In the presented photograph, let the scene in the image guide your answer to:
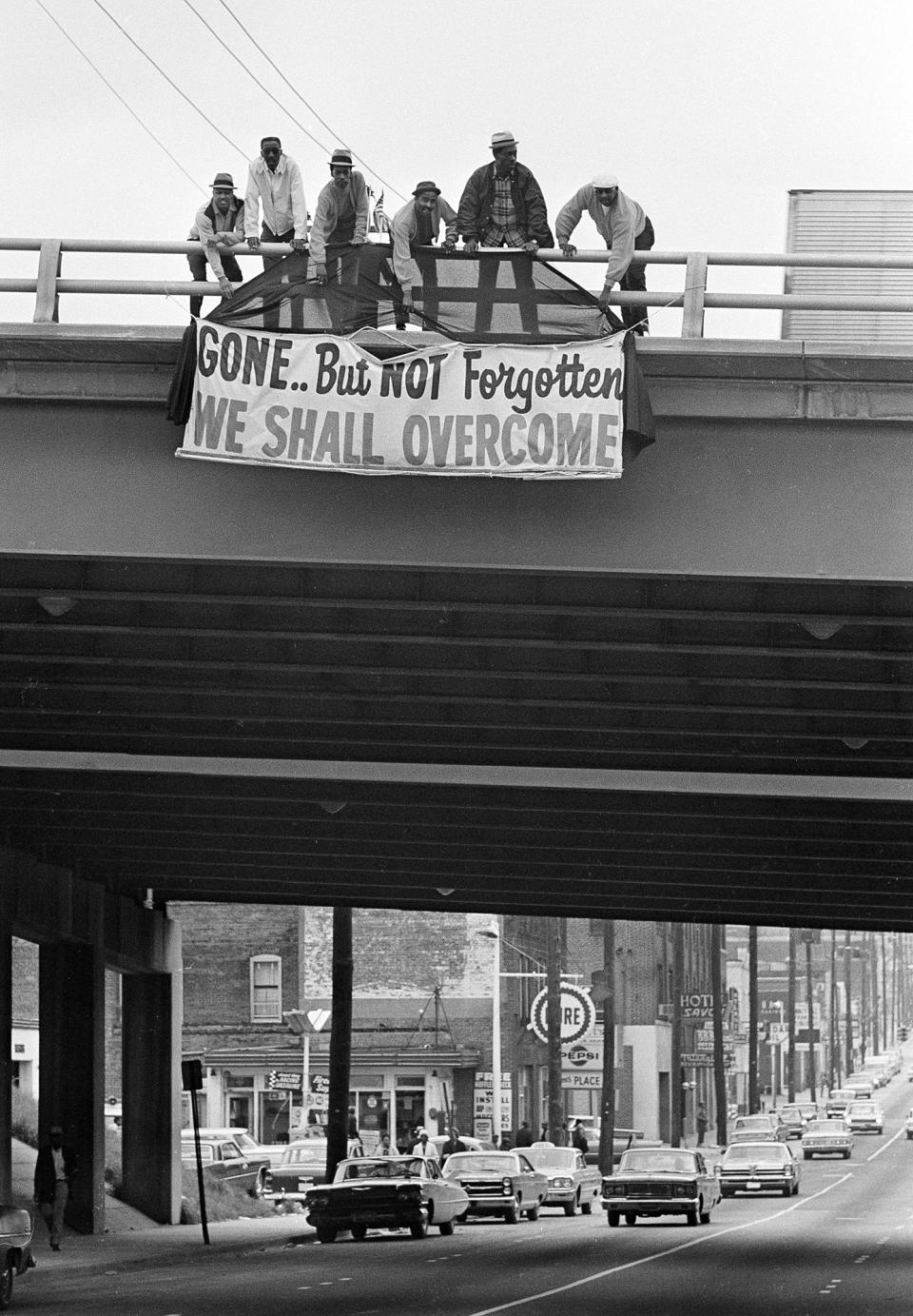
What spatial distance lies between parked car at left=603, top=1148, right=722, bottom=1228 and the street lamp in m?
24.9

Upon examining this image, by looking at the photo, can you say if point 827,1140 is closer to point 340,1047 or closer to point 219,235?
point 340,1047

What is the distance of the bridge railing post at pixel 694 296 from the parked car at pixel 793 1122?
75777 mm

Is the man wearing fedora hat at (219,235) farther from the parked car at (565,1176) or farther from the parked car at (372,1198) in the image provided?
the parked car at (565,1176)

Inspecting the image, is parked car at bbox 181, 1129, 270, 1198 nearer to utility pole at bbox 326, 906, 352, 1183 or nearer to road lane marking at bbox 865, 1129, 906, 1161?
utility pole at bbox 326, 906, 352, 1183

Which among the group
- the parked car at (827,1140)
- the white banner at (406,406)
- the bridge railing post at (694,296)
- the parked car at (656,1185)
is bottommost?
the parked car at (827,1140)

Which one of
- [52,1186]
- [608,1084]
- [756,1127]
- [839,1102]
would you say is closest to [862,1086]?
[839,1102]

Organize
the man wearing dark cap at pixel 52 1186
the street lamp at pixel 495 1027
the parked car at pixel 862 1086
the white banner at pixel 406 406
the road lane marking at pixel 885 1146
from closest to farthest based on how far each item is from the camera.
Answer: the white banner at pixel 406 406 < the man wearing dark cap at pixel 52 1186 < the street lamp at pixel 495 1027 < the road lane marking at pixel 885 1146 < the parked car at pixel 862 1086

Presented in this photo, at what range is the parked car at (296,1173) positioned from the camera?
47781mm

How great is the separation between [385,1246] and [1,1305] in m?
14.1

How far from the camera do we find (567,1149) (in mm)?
49031

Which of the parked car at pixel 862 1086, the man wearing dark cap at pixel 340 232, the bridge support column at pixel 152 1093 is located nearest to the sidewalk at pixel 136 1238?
the bridge support column at pixel 152 1093

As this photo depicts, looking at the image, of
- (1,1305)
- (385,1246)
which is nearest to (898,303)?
(1,1305)

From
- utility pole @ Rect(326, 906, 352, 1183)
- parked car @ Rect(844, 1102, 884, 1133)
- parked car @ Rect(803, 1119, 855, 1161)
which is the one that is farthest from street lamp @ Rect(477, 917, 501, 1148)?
parked car @ Rect(844, 1102, 884, 1133)

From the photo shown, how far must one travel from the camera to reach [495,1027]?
220ft
